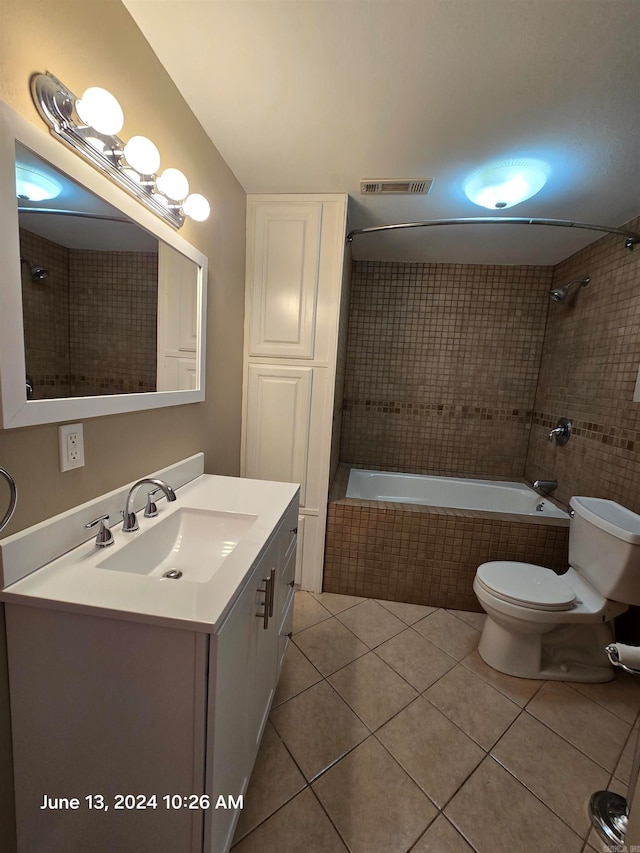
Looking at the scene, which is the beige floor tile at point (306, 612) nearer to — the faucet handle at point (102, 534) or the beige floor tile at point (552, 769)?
the beige floor tile at point (552, 769)

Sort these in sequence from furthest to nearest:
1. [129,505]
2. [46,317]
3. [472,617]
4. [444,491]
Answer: [444,491] < [472,617] < [129,505] < [46,317]

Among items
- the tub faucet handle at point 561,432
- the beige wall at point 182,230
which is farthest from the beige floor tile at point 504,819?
the tub faucet handle at point 561,432

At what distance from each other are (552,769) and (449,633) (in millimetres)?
671

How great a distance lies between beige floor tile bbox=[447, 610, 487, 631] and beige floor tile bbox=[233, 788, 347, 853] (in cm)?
124

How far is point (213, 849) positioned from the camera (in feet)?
2.49

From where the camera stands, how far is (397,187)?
1718 mm

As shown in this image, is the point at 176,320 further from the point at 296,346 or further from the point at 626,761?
the point at 626,761

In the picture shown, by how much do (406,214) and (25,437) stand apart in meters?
2.13

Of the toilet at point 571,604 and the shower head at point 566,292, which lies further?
the shower head at point 566,292

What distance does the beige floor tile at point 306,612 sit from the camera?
1.86 meters

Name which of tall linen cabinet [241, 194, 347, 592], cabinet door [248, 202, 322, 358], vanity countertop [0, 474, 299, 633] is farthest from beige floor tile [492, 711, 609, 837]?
cabinet door [248, 202, 322, 358]

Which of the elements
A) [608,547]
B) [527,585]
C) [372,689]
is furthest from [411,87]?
[372,689]

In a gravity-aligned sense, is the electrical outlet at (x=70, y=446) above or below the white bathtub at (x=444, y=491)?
above

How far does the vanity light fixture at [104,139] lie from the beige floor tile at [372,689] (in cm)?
199
